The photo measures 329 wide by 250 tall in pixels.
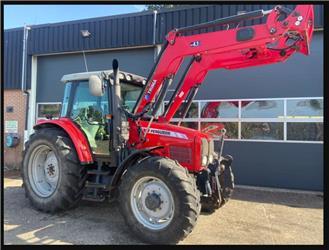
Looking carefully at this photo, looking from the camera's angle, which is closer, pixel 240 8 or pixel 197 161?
pixel 197 161

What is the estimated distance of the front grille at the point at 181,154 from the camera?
17.1ft

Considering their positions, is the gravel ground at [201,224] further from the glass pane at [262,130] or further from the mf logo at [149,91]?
the mf logo at [149,91]

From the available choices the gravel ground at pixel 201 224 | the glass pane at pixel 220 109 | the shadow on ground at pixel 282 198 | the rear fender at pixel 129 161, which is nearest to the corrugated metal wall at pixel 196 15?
the glass pane at pixel 220 109

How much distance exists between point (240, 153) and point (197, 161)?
4009mm

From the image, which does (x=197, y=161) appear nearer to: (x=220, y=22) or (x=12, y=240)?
(x=220, y=22)

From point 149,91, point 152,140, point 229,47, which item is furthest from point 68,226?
point 229,47

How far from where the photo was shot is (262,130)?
28.6 feet

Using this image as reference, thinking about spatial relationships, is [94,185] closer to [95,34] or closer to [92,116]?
[92,116]

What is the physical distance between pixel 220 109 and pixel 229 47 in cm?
432

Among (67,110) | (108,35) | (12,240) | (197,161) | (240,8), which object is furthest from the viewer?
(108,35)

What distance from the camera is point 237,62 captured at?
541 centimetres

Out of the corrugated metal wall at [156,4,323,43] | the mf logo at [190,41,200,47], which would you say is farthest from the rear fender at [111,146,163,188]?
the corrugated metal wall at [156,4,323,43]

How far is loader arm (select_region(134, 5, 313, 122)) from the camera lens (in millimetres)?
4578

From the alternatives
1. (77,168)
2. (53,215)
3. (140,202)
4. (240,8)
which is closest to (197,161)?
(140,202)
